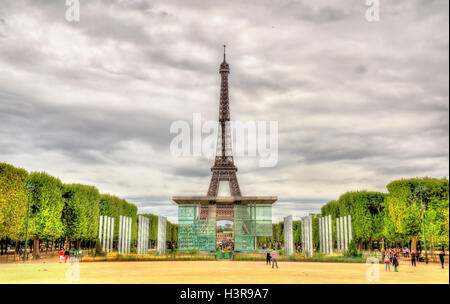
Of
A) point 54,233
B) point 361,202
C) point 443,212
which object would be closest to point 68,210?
point 54,233

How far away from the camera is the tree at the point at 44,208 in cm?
4056

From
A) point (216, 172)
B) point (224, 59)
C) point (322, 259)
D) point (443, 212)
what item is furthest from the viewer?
point (224, 59)

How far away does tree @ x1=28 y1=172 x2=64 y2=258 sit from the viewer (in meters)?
40.6

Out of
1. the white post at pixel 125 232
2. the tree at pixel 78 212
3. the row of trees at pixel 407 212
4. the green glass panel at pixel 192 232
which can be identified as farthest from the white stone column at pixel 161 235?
the row of trees at pixel 407 212

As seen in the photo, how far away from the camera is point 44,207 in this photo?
Answer: 41.4 metres

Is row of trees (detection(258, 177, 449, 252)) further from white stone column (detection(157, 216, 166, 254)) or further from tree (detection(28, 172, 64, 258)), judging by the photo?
tree (detection(28, 172, 64, 258))

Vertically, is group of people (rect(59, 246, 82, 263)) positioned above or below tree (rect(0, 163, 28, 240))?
below

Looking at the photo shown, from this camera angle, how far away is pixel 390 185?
4697 cm

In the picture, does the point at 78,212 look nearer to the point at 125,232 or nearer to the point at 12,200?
the point at 125,232

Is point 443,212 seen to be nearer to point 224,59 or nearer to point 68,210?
point 68,210

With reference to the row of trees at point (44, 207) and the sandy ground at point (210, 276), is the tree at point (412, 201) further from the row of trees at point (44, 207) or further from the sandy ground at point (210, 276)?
the row of trees at point (44, 207)

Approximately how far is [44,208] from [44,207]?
0.11 m

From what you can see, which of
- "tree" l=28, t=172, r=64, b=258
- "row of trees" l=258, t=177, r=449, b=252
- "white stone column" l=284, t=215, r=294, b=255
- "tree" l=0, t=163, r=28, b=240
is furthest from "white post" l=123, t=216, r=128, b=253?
"row of trees" l=258, t=177, r=449, b=252
